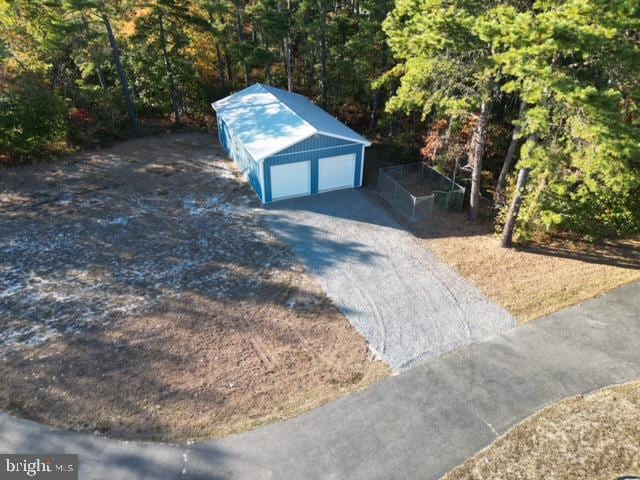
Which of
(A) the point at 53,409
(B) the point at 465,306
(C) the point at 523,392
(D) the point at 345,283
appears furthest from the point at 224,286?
(C) the point at 523,392

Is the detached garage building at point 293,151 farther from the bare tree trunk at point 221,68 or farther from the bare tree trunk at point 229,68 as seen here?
the bare tree trunk at point 229,68

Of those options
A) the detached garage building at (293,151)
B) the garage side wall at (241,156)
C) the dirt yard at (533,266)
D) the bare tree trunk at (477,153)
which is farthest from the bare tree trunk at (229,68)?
the dirt yard at (533,266)

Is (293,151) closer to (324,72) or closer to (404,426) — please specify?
(324,72)

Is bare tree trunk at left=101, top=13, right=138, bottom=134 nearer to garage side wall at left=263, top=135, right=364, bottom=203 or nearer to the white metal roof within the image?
the white metal roof

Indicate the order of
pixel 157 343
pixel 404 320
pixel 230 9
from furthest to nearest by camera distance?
pixel 230 9
pixel 404 320
pixel 157 343

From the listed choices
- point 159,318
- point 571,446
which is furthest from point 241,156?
point 571,446

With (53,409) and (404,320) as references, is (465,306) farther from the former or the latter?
(53,409)

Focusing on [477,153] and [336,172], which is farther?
[336,172]
